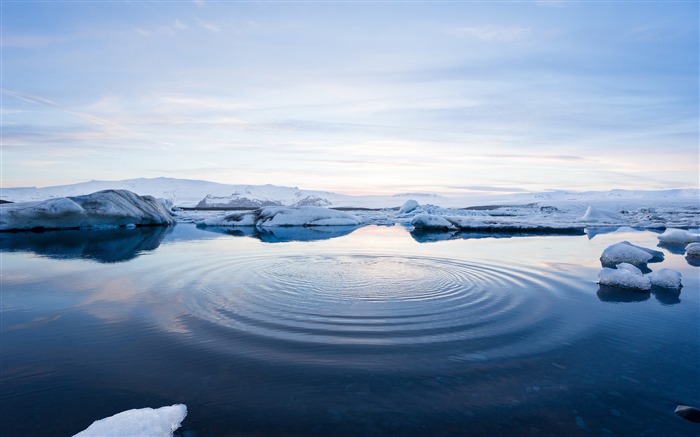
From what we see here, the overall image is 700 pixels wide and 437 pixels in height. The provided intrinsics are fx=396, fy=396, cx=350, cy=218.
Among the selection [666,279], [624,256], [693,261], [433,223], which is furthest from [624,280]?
[433,223]

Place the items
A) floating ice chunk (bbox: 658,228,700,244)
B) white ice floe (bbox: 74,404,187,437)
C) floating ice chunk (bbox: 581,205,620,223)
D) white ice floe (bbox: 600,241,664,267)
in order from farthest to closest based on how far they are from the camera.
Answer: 1. floating ice chunk (bbox: 581,205,620,223)
2. floating ice chunk (bbox: 658,228,700,244)
3. white ice floe (bbox: 600,241,664,267)
4. white ice floe (bbox: 74,404,187,437)

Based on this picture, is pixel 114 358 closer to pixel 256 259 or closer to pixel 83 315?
pixel 83 315

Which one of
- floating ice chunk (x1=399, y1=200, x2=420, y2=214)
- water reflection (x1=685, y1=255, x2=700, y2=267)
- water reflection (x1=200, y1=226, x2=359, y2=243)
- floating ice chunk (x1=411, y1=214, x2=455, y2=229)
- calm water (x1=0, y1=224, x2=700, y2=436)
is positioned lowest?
calm water (x1=0, y1=224, x2=700, y2=436)

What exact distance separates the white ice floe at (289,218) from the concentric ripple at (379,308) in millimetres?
13672

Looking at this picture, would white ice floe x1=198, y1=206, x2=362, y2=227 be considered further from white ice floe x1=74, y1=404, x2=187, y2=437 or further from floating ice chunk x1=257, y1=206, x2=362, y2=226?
white ice floe x1=74, y1=404, x2=187, y2=437

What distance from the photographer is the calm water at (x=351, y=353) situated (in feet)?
8.80

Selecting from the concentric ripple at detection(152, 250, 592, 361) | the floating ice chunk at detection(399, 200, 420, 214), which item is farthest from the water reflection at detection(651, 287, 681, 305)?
the floating ice chunk at detection(399, 200, 420, 214)

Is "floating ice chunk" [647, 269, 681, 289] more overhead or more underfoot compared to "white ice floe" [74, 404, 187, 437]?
more overhead

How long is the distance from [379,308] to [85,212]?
18925 millimetres

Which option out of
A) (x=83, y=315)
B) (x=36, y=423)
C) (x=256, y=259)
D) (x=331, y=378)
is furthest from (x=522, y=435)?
(x=256, y=259)

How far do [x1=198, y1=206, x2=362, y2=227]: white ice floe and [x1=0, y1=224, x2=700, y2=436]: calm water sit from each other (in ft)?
48.0

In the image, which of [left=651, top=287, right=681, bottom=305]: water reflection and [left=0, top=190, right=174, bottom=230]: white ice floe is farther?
[left=0, top=190, right=174, bottom=230]: white ice floe

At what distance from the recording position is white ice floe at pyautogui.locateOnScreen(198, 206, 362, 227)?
21906 mm

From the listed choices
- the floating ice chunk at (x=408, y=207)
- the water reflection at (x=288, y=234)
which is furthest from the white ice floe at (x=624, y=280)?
the floating ice chunk at (x=408, y=207)
